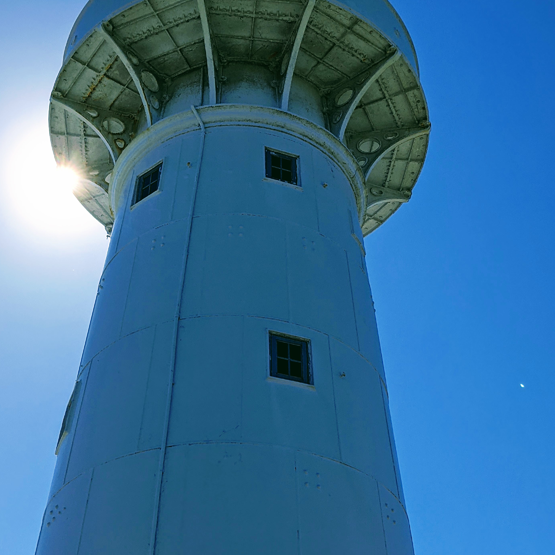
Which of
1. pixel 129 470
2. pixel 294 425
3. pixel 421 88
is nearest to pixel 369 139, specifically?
pixel 421 88

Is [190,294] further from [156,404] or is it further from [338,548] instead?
[338,548]

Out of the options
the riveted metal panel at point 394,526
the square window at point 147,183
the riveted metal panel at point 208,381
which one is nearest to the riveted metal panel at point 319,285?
the riveted metal panel at point 208,381

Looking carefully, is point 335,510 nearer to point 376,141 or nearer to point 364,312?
point 364,312

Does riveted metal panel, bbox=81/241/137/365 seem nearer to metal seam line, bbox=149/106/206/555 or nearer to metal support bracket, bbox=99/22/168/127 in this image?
metal seam line, bbox=149/106/206/555

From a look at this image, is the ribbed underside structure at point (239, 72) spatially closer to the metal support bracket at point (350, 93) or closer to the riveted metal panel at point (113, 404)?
the metal support bracket at point (350, 93)

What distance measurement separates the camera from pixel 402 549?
1057 centimetres

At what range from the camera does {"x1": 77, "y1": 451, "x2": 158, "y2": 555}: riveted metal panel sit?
9.12m

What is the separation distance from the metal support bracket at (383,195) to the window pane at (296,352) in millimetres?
8893

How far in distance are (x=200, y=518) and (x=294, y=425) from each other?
207 centimetres

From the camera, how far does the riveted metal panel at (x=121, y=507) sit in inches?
359

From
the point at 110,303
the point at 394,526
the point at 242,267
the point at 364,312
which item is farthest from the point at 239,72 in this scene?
the point at 394,526

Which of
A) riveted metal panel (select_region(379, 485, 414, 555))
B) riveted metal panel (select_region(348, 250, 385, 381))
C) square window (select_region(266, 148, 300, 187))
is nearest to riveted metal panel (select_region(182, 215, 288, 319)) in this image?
square window (select_region(266, 148, 300, 187))

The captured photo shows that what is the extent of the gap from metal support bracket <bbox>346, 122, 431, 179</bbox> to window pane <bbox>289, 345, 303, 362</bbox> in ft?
25.3

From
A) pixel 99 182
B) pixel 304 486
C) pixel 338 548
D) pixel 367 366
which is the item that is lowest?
pixel 338 548
